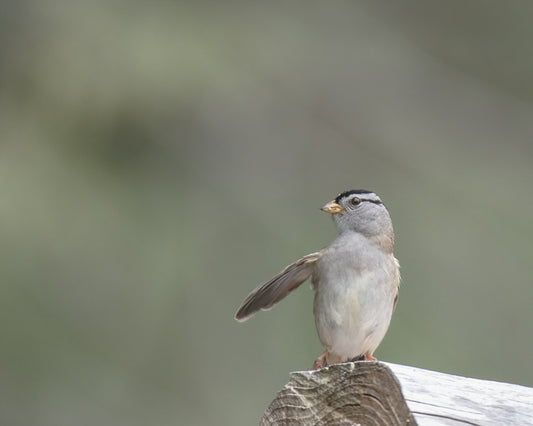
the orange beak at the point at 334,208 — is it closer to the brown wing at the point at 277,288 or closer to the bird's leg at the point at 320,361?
the brown wing at the point at 277,288

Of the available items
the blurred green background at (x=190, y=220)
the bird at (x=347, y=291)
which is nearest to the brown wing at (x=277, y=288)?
the bird at (x=347, y=291)

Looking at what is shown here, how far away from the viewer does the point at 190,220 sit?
26.9 feet

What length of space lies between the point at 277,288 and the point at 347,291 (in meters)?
0.31

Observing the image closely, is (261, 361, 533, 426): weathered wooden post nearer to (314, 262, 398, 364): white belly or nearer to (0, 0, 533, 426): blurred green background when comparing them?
(314, 262, 398, 364): white belly

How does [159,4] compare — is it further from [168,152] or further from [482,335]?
[482,335]

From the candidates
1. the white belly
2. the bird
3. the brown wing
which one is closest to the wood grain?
the brown wing

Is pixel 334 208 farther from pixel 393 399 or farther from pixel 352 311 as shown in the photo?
pixel 393 399


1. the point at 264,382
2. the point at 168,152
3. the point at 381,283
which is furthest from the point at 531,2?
the point at 381,283

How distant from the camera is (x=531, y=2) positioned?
435 inches

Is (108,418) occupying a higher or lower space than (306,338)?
lower

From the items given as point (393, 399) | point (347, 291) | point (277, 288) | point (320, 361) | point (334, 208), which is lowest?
point (393, 399)

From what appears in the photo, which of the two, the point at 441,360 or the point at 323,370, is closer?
A: the point at 323,370

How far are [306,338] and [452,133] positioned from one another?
3.47m

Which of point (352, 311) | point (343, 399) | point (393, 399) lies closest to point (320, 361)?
point (352, 311)
